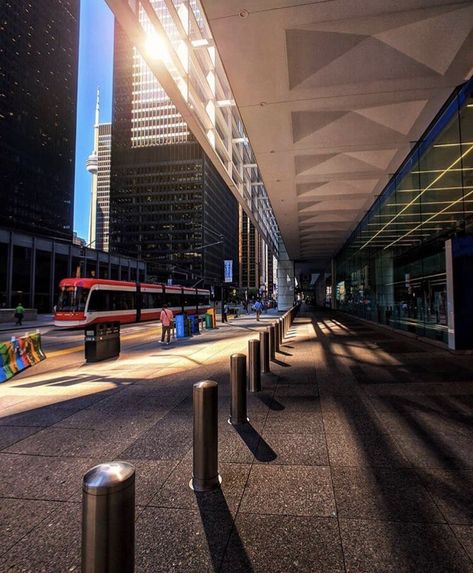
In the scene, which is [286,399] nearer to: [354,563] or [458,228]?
[354,563]

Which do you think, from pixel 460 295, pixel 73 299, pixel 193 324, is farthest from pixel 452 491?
pixel 73 299

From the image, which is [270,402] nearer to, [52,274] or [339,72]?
[339,72]

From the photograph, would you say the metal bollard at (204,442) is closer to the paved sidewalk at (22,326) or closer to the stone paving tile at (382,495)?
the stone paving tile at (382,495)

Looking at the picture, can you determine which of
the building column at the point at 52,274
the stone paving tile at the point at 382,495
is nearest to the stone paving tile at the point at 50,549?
the stone paving tile at the point at 382,495

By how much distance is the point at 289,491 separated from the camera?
11.3 feet

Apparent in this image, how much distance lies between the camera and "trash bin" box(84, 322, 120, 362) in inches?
431

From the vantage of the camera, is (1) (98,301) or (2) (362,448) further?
(1) (98,301)

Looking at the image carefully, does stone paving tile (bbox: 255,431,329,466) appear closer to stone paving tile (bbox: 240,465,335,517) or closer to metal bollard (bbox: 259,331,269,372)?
stone paving tile (bbox: 240,465,335,517)

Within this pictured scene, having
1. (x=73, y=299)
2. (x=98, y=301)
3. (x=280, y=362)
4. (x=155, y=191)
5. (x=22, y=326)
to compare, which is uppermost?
(x=155, y=191)

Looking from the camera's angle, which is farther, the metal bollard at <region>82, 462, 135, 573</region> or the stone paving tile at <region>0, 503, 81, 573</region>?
the stone paving tile at <region>0, 503, 81, 573</region>

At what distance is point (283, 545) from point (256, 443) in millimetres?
1866

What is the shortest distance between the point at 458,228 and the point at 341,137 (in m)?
4.89

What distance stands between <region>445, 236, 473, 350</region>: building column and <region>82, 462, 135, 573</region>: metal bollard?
11.4 metres

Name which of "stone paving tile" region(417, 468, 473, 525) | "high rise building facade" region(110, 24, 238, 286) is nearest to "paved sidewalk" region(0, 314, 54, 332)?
"stone paving tile" region(417, 468, 473, 525)
